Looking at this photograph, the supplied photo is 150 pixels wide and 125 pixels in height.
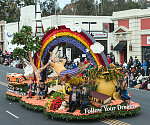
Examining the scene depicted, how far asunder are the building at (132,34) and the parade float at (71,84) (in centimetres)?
1423

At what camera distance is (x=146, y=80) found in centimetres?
2189

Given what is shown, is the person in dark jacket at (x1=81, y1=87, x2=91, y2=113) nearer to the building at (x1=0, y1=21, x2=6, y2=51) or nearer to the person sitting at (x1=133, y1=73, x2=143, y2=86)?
the person sitting at (x1=133, y1=73, x2=143, y2=86)

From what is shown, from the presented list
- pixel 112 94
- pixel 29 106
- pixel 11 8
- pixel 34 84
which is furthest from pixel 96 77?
pixel 11 8

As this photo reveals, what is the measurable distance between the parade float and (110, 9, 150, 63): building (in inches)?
560

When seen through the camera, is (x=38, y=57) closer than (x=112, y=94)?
No

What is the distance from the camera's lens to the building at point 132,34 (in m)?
30.5

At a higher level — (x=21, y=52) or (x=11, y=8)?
(x=11, y=8)

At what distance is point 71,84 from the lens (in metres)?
16.0

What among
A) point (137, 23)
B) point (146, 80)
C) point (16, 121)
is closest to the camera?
point (16, 121)

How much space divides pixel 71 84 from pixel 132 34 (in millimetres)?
17589

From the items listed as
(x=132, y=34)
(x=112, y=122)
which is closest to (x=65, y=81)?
(x=112, y=122)

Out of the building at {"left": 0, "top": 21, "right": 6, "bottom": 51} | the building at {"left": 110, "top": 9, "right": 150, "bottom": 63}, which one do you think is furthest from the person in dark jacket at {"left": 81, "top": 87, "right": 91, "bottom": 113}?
the building at {"left": 0, "top": 21, "right": 6, "bottom": 51}

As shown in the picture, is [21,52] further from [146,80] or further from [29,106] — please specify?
[146,80]

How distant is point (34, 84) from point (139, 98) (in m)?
7.06
